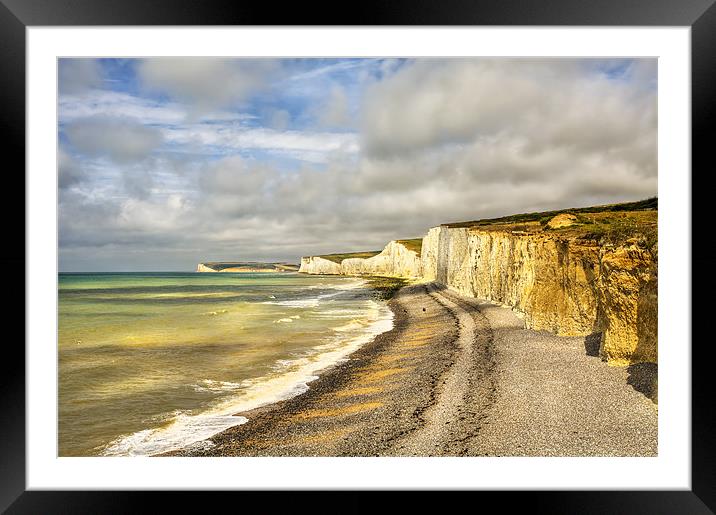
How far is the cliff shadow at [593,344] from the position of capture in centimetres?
605

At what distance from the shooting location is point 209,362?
10250 millimetres

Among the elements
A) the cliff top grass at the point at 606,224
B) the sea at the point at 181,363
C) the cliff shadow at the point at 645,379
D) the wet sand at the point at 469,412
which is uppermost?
the cliff top grass at the point at 606,224

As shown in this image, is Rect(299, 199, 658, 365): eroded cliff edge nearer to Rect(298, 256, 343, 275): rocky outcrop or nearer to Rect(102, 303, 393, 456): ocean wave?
Rect(102, 303, 393, 456): ocean wave

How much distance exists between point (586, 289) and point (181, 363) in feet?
31.9

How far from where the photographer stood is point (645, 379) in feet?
15.7

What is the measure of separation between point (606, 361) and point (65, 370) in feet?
38.6

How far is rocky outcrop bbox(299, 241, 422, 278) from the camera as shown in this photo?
1692 inches

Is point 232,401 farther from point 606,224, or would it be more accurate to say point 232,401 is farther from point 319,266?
point 319,266

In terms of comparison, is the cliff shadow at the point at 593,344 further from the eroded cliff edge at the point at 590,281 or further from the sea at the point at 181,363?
the sea at the point at 181,363

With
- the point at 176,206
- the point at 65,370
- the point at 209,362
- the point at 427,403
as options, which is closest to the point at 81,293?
the point at 176,206

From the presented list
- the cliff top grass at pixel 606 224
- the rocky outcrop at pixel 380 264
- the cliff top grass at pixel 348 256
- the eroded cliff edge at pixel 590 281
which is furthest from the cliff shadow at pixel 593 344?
the cliff top grass at pixel 348 256

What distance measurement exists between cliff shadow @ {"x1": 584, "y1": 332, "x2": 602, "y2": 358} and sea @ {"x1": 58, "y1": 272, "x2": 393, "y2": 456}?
4703 millimetres
